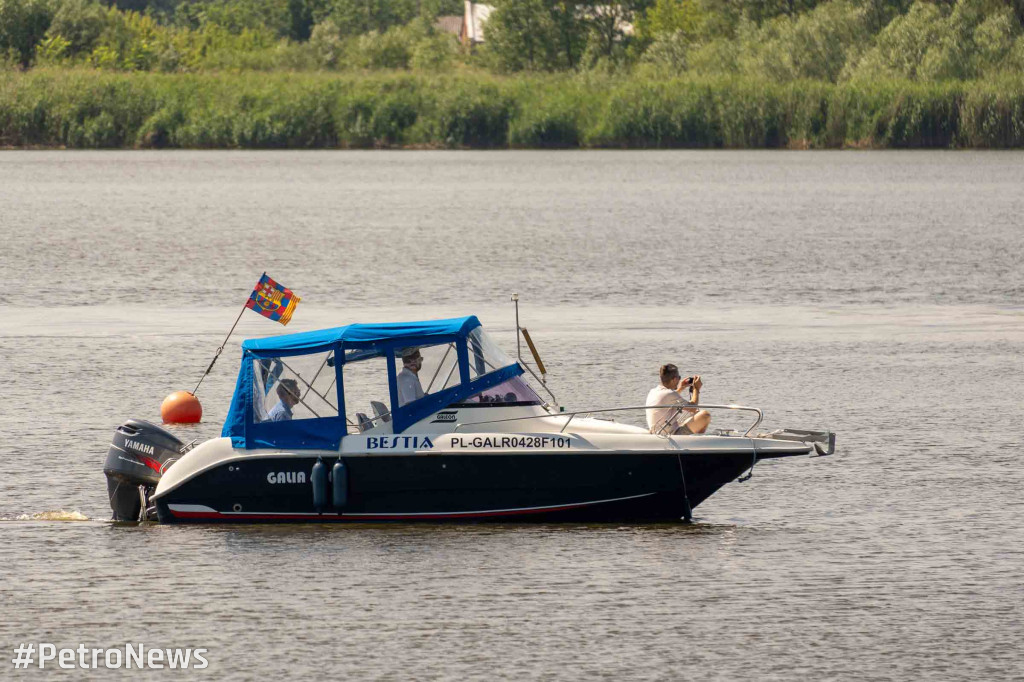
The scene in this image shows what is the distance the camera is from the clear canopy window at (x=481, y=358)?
20.2 metres

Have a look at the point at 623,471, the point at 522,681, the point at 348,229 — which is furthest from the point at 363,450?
the point at 348,229

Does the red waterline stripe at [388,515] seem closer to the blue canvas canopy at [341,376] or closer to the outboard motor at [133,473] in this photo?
the blue canvas canopy at [341,376]

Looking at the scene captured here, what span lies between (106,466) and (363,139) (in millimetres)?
86035

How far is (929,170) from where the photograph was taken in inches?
3745

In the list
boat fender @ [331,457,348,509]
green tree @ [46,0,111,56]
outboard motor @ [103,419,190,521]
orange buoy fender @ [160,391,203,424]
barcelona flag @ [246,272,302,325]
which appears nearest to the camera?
boat fender @ [331,457,348,509]

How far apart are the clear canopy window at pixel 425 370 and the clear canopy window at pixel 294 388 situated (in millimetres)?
819

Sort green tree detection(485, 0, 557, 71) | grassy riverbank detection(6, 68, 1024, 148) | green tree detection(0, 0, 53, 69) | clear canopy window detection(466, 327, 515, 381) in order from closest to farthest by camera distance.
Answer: clear canopy window detection(466, 327, 515, 381) → grassy riverbank detection(6, 68, 1024, 148) → green tree detection(0, 0, 53, 69) → green tree detection(485, 0, 557, 71)

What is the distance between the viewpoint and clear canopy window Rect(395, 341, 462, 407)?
65.6ft

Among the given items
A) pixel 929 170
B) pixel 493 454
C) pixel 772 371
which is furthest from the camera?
pixel 929 170

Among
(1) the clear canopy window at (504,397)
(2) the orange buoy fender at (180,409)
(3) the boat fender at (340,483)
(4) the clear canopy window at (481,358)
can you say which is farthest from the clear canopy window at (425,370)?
(2) the orange buoy fender at (180,409)

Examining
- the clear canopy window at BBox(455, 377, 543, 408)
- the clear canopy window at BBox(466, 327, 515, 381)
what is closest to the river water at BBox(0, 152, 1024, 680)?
the clear canopy window at BBox(455, 377, 543, 408)

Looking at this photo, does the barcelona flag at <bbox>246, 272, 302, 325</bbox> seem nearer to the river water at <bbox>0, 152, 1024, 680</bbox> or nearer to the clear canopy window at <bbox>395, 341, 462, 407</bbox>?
the clear canopy window at <bbox>395, 341, 462, 407</bbox>

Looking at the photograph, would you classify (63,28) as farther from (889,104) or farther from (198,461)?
(198,461)

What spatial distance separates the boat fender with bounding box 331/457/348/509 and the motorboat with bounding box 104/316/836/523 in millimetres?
17
